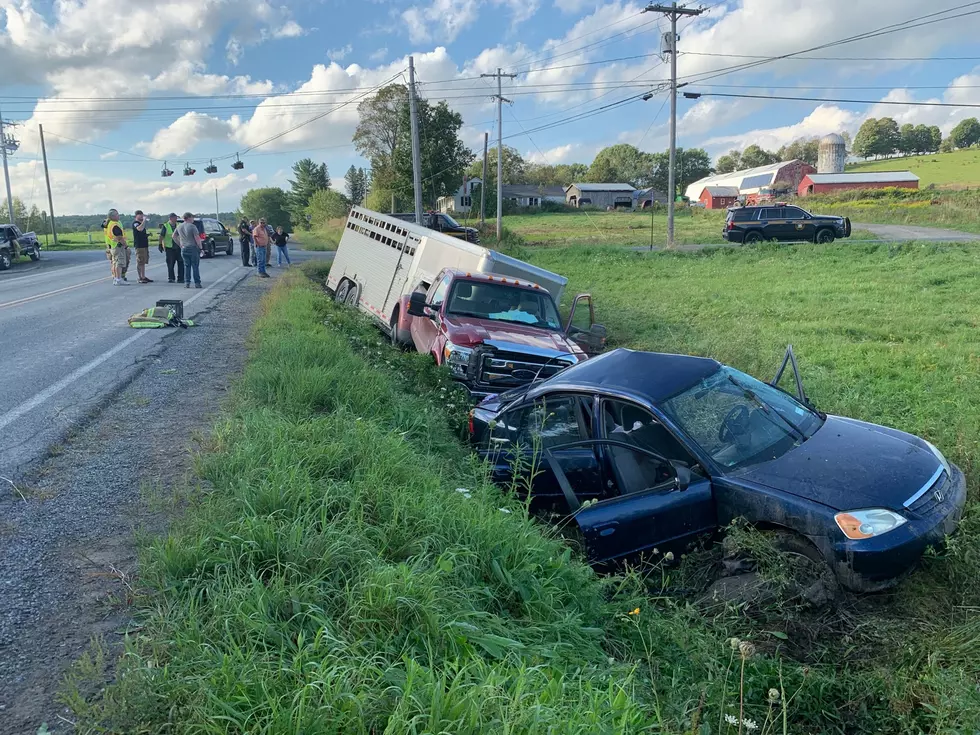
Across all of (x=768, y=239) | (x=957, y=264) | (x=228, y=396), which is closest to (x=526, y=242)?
(x=768, y=239)

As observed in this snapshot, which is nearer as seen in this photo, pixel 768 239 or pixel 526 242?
pixel 768 239

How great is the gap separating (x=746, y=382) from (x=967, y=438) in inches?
85.6

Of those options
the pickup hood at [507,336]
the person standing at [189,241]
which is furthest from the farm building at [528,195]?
the pickup hood at [507,336]

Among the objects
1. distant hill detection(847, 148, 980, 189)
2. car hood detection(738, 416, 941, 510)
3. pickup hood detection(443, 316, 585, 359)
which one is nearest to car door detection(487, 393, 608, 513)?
car hood detection(738, 416, 941, 510)

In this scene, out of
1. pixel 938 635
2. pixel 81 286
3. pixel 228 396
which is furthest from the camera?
pixel 81 286

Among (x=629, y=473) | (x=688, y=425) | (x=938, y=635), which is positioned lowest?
(x=938, y=635)

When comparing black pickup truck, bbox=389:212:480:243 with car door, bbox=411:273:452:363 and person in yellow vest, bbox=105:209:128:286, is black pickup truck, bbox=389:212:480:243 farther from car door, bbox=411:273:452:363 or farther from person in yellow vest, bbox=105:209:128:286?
car door, bbox=411:273:452:363

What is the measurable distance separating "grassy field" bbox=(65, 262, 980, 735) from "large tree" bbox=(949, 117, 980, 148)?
144 m

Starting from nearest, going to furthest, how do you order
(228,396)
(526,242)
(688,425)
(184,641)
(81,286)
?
(184,641), (688,425), (228,396), (81,286), (526,242)

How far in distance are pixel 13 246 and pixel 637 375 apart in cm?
3112

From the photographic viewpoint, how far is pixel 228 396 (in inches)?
277

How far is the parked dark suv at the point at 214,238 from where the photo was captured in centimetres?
2897

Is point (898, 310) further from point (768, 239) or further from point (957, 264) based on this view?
point (768, 239)

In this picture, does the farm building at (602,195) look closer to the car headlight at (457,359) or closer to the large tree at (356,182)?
the large tree at (356,182)
